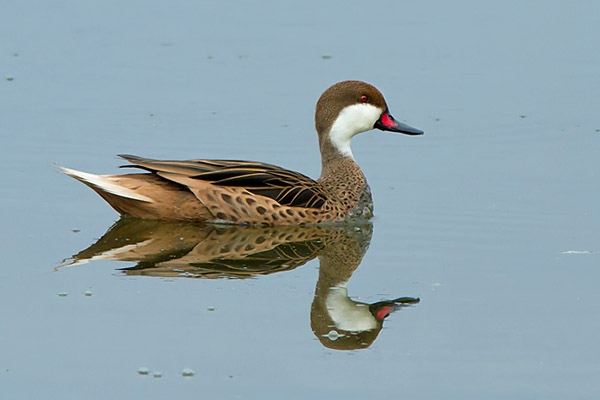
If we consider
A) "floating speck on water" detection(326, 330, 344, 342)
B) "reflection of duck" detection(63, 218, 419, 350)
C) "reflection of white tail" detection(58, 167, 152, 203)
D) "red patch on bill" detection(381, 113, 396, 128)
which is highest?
"red patch on bill" detection(381, 113, 396, 128)

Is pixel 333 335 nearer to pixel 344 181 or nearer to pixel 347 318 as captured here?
pixel 347 318

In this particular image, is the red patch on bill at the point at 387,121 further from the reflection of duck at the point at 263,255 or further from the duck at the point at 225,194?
the reflection of duck at the point at 263,255

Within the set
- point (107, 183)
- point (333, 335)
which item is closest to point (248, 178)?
point (107, 183)

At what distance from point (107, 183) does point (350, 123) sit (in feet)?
7.57

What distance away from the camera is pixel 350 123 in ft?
37.8

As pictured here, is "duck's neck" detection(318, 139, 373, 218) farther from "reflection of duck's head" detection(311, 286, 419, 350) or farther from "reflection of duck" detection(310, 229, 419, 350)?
"reflection of duck's head" detection(311, 286, 419, 350)

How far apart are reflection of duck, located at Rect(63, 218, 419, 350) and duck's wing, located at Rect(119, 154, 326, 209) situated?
26cm

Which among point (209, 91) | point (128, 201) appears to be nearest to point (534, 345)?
point (128, 201)

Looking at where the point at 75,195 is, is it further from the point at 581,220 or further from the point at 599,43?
the point at 599,43

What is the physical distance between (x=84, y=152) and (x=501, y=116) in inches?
169

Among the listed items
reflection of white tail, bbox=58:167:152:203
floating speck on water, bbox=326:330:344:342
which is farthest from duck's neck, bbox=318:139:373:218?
floating speck on water, bbox=326:330:344:342

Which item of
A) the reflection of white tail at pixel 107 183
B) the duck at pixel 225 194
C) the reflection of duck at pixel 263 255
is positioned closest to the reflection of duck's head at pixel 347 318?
the reflection of duck at pixel 263 255

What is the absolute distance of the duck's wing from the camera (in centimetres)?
1068

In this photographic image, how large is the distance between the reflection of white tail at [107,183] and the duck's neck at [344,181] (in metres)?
1.67
